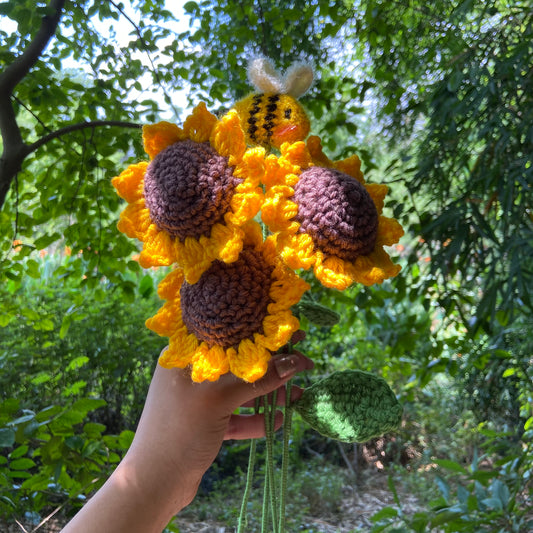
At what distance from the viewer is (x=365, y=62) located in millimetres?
1610

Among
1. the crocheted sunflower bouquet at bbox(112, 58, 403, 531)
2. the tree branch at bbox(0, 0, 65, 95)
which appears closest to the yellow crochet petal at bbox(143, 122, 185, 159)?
the crocheted sunflower bouquet at bbox(112, 58, 403, 531)

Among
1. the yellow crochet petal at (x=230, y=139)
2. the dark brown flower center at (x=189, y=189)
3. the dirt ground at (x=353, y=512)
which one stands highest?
the yellow crochet petal at (x=230, y=139)

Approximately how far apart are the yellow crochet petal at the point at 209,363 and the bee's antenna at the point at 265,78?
0.89ft

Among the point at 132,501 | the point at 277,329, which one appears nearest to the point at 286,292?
the point at 277,329

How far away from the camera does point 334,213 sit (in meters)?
0.44

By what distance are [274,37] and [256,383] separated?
1155 mm

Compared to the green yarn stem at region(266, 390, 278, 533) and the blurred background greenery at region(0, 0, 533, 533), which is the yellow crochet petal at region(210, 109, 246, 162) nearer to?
the green yarn stem at region(266, 390, 278, 533)

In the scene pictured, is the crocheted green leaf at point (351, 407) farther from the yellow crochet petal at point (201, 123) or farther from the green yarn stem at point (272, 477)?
the yellow crochet petal at point (201, 123)

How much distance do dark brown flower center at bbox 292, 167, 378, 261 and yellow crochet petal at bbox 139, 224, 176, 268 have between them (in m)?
0.11

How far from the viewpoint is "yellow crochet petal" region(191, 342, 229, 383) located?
439mm

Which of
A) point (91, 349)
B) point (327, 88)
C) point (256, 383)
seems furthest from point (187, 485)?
point (91, 349)

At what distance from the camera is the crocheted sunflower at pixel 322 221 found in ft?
1.44

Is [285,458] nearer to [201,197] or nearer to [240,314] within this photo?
[240,314]

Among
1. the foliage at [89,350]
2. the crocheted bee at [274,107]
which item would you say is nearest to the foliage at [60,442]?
the crocheted bee at [274,107]
